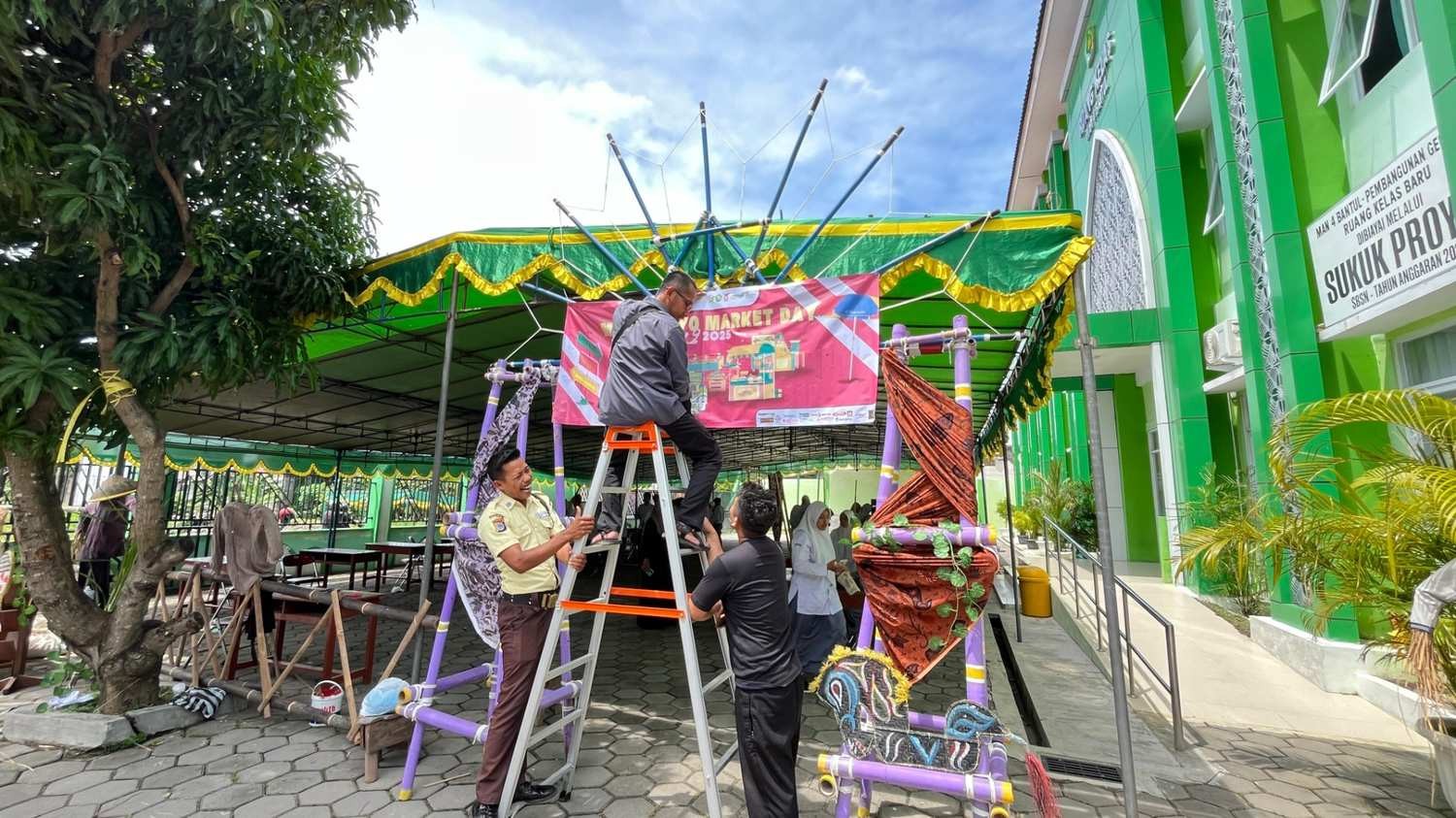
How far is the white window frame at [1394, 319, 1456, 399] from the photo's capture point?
470 centimetres

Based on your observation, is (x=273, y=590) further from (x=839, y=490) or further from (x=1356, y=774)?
(x=839, y=490)

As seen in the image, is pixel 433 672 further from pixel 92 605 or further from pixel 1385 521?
pixel 1385 521

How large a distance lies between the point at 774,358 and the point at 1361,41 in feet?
22.0

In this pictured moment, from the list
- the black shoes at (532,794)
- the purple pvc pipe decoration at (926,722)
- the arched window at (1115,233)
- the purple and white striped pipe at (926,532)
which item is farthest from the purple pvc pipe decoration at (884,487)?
the arched window at (1115,233)

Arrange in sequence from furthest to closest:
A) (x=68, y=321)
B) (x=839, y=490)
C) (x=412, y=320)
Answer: (x=839, y=490), (x=412, y=320), (x=68, y=321)

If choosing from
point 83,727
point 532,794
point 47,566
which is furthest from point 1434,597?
point 47,566

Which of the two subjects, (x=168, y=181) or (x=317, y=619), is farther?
(x=317, y=619)

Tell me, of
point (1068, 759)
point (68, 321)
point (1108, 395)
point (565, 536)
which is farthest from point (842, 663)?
point (1108, 395)

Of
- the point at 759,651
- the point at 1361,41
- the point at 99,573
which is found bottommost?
the point at 99,573

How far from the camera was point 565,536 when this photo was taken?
2.50 meters

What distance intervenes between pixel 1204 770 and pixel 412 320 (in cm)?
672

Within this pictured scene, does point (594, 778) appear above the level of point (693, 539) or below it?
below

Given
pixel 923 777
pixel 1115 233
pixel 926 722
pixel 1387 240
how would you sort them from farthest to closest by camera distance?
pixel 1115 233, pixel 1387 240, pixel 926 722, pixel 923 777

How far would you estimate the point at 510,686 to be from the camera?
2.81 meters
